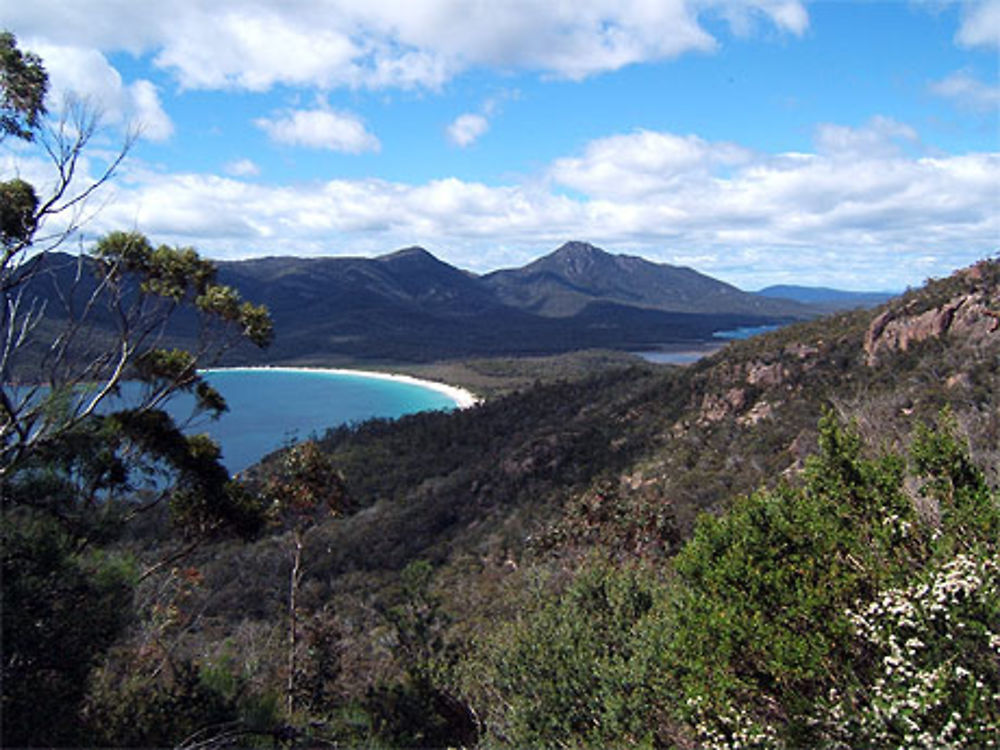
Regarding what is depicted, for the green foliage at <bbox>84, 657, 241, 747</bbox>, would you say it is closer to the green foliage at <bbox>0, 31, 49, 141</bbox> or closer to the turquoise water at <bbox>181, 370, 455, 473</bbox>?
the green foliage at <bbox>0, 31, 49, 141</bbox>

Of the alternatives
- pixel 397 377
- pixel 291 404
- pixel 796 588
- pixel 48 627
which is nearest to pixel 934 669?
pixel 796 588

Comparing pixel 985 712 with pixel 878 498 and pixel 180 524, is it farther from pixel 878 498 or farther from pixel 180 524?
pixel 180 524

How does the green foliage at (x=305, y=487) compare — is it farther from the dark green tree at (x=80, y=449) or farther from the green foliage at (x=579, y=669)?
the green foliage at (x=579, y=669)

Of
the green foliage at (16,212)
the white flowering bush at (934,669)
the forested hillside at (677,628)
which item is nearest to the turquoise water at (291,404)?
the forested hillside at (677,628)

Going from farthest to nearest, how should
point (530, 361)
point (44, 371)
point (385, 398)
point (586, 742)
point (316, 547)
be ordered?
point (530, 361) < point (385, 398) < point (316, 547) < point (586, 742) < point (44, 371)

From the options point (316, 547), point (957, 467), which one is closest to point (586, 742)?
point (957, 467)
